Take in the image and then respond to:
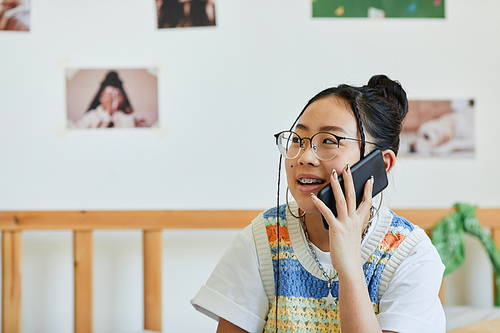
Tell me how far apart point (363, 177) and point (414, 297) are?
187 mm

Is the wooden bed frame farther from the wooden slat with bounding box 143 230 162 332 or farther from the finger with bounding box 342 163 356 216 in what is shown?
the finger with bounding box 342 163 356 216

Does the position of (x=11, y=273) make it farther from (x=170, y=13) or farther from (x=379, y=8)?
(x=379, y=8)

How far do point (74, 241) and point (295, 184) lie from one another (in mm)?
772

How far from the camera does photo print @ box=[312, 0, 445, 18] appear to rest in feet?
4.09

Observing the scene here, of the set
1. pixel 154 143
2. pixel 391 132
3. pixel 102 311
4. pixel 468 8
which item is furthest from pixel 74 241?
pixel 468 8

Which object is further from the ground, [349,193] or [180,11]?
[180,11]

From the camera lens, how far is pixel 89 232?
1.19 metres

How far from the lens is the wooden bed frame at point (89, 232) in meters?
1.18

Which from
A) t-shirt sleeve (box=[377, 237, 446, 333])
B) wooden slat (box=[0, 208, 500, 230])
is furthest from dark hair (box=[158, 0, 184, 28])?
t-shirt sleeve (box=[377, 237, 446, 333])

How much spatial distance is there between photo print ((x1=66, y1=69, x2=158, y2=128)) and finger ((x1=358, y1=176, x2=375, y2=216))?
2.52 feet

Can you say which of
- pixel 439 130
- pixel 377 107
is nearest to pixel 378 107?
pixel 377 107

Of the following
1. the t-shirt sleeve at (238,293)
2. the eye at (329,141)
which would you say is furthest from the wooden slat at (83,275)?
the eye at (329,141)

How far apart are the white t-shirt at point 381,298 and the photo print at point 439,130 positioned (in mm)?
627

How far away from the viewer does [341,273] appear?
596 mm
